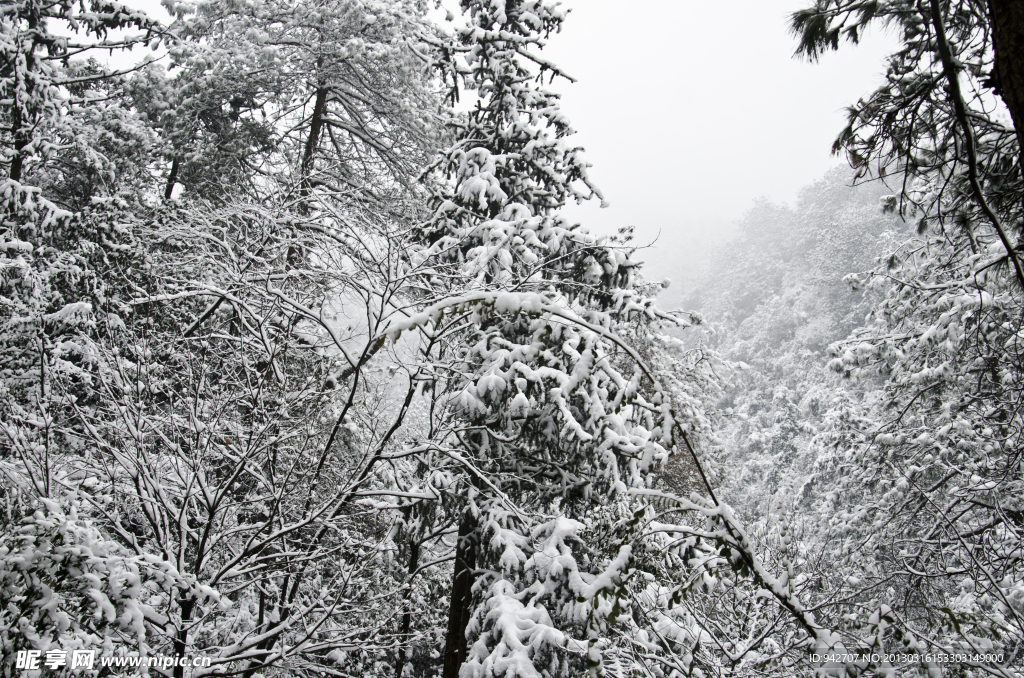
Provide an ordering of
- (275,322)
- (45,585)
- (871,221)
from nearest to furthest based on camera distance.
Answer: (45,585) → (275,322) → (871,221)

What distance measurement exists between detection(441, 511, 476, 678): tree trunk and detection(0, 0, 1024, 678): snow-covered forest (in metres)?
0.04

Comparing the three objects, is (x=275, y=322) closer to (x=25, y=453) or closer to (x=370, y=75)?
(x=25, y=453)

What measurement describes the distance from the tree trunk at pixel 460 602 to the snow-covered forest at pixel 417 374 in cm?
4

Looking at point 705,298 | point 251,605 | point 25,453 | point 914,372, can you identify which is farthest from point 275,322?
point 705,298

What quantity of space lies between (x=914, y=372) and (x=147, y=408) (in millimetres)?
10444

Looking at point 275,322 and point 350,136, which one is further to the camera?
point 350,136

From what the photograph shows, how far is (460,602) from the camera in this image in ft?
19.5

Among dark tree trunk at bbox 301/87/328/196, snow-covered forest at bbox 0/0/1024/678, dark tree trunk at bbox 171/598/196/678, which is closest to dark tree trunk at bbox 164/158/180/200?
snow-covered forest at bbox 0/0/1024/678

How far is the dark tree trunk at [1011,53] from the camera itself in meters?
1.96

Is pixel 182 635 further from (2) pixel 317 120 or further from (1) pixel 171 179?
(1) pixel 171 179

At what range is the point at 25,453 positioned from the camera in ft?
10.6

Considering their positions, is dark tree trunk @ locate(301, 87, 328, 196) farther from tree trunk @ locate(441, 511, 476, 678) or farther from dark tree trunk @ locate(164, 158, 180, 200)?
tree trunk @ locate(441, 511, 476, 678)

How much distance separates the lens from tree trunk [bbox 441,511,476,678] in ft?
18.5

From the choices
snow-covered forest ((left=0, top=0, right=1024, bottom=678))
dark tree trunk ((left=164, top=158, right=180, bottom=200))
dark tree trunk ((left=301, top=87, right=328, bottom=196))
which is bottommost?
snow-covered forest ((left=0, top=0, right=1024, bottom=678))
